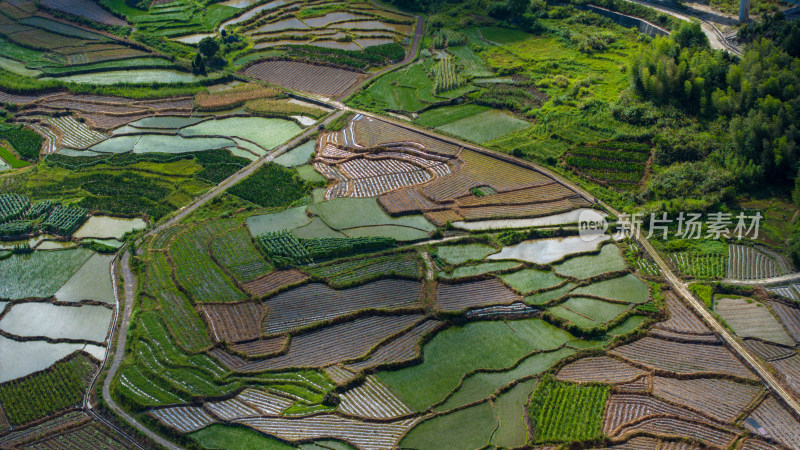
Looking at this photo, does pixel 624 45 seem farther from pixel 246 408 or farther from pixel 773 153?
pixel 246 408

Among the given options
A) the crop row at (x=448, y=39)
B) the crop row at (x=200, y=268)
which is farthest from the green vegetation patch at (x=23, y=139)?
the crop row at (x=448, y=39)

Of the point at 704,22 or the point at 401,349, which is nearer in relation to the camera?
the point at 401,349

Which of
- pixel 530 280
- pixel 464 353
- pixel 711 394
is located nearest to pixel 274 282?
pixel 464 353

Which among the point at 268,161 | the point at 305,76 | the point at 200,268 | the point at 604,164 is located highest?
the point at 305,76

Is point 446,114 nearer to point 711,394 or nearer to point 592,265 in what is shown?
point 592,265

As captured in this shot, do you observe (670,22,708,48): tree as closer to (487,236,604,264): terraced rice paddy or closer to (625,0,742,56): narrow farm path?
(625,0,742,56): narrow farm path

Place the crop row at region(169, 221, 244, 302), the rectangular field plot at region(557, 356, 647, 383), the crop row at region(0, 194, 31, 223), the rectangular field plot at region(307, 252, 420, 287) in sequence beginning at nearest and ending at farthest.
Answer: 1. the rectangular field plot at region(557, 356, 647, 383)
2. the crop row at region(169, 221, 244, 302)
3. the rectangular field plot at region(307, 252, 420, 287)
4. the crop row at region(0, 194, 31, 223)

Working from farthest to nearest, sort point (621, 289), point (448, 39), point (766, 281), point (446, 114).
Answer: point (448, 39) → point (446, 114) → point (621, 289) → point (766, 281)

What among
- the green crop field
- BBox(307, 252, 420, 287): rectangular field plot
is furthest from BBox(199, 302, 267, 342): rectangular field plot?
BBox(307, 252, 420, 287): rectangular field plot
